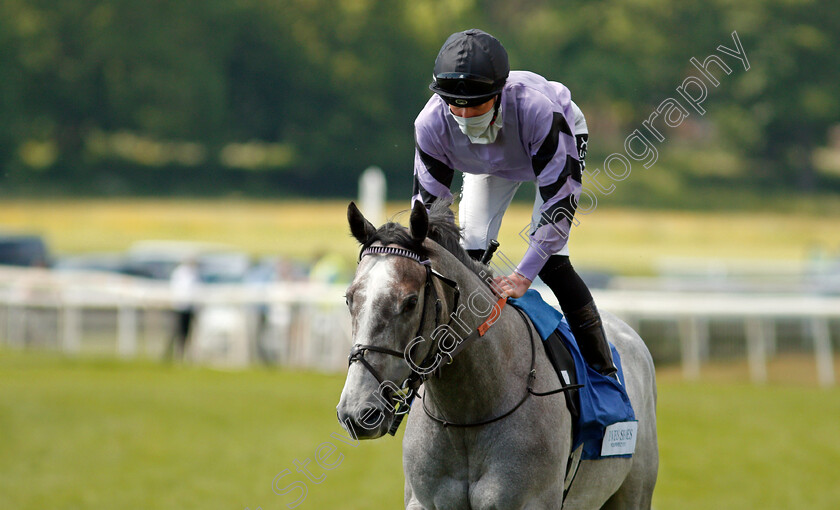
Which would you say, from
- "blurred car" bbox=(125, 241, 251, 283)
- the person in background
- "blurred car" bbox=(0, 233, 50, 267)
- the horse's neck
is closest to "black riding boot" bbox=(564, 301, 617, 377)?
the horse's neck

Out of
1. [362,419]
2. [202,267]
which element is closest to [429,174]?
[362,419]

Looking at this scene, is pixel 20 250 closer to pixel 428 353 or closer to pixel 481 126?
pixel 481 126

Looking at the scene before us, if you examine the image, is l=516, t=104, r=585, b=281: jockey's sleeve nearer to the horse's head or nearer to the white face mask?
the white face mask

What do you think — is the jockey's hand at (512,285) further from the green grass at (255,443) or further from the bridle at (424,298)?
the green grass at (255,443)

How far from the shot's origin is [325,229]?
38.0 meters

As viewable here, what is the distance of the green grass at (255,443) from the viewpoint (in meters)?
8.94

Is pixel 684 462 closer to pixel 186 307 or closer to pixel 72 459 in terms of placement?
pixel 72 459

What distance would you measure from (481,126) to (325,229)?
113ft

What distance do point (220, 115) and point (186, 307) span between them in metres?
29.9

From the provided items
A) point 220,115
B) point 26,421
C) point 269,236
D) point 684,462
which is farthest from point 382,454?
point 220,115

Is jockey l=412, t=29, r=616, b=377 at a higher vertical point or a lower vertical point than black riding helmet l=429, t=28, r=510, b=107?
lower

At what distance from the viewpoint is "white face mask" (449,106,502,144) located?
385cm

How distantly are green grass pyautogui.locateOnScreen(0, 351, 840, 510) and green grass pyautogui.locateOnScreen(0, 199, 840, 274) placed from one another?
19.9 meters

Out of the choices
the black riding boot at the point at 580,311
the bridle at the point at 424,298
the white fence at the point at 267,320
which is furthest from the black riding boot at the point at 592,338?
the white fence at the point at 267,320
